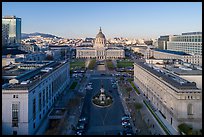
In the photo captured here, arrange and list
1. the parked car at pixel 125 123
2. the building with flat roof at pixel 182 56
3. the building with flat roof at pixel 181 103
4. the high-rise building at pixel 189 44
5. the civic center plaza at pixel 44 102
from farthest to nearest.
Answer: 1. the high-rise building at pixel 189 44
2. the building with flat roof at pixel 182 56
3. the parked car at pixel 125 123
4. the building with flat roof at pixel 181 103
5. the civic center plaza at pixel 44 102

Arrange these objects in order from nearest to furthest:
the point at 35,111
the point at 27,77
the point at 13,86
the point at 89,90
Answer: the point at 13,86 < the point at 35,111 < the point at 27,77 < the point at 89,90

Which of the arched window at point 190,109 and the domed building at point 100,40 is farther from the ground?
the domed building at point 100,40

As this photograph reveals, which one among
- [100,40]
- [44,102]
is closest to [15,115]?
[44,102]

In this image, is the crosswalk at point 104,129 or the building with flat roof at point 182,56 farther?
the building with flat roof at point 182,56

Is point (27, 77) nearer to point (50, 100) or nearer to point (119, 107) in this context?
point (50, 100)

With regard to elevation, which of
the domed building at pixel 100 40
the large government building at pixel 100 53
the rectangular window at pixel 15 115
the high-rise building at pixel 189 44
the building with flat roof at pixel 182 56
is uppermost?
the domed building at pixel 100 40

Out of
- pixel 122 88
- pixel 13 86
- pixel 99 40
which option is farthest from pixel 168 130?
pixel 99 40

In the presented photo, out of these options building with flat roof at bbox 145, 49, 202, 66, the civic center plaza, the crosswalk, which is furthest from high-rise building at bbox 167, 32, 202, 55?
the crosswalk

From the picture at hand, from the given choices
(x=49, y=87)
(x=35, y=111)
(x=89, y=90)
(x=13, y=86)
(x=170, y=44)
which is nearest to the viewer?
(x=13, y=86)

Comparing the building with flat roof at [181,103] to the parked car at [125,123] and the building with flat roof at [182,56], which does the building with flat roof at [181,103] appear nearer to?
the parked car at [125,123]

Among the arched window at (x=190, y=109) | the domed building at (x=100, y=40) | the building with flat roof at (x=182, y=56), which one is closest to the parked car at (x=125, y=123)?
the arched window at (x=190, y=109)

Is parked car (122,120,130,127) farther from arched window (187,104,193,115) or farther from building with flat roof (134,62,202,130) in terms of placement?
arched window (187,104,193,115)
